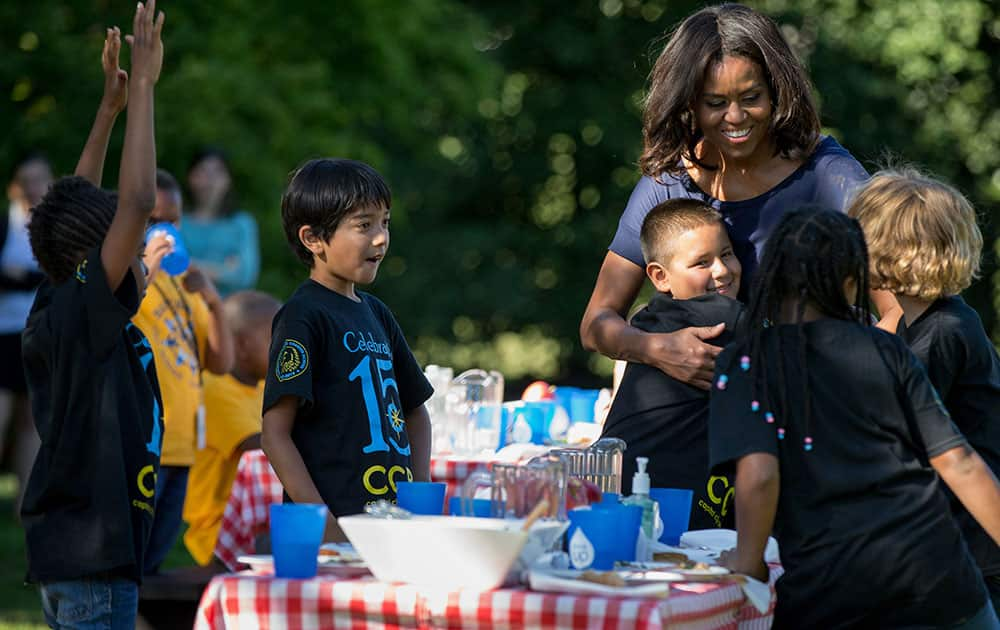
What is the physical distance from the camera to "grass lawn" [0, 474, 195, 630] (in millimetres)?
6895

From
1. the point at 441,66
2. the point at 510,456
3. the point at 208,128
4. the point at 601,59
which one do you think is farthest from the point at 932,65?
the point at 510,456

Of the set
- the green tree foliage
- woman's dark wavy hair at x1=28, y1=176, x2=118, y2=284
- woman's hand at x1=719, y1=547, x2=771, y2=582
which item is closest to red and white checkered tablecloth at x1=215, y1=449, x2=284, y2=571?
woman's dark wavy hair at x1=28, y1=176, x2=118, y2=284

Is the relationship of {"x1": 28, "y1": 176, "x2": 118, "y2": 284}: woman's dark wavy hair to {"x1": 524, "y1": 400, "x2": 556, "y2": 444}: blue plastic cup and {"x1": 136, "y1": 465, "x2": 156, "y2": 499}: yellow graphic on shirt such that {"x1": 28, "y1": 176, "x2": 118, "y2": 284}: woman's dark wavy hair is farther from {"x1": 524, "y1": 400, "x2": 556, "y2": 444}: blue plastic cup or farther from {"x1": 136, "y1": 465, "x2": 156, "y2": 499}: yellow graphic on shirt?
{"x1": 524, "y1": 400, "x2": 556, "y2": 444}: blue plastic cup

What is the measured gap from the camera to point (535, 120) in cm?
2053

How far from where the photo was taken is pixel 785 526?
310cm

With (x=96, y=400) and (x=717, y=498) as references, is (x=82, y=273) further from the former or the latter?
(x=717, y=498)

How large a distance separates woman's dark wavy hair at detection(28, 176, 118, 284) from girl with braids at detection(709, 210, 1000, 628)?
6.65 feet

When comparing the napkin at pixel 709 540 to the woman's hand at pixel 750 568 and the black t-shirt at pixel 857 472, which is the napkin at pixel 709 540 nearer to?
the woman's hand at pixel 750 568

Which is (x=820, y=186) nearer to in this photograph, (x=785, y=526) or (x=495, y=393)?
(x=785, y=526)

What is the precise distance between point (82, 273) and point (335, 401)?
82 centimetres

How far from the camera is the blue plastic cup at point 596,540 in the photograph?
3010mm


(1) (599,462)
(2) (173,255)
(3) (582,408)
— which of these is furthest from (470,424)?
(1) (599,462)

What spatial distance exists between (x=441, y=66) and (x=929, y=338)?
11.9 meters

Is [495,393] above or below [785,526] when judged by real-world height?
above
